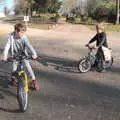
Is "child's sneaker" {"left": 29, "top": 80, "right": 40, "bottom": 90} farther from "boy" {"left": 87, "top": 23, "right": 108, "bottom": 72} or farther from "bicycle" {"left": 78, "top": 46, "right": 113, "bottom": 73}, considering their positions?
"boy" {"left": 87, "top": 23, "right": 108, "bottom": 72}

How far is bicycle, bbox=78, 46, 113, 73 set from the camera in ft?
37.9

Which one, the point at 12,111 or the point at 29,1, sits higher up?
the point at 29,1

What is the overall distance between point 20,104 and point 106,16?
48.7 metres

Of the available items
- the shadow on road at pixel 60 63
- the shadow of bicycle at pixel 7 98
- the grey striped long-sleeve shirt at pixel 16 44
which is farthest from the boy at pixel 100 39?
the grey striped long-sleeve shirt at pixel 16 44

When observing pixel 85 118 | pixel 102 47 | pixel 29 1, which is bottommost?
pixel 85 118

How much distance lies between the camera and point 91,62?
457 inches

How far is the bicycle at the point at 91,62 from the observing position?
1155 cm

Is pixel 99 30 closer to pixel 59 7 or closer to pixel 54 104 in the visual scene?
pixel 54 104

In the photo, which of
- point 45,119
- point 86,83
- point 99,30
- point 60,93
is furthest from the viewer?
point 99,30

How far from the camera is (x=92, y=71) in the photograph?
1179 cm

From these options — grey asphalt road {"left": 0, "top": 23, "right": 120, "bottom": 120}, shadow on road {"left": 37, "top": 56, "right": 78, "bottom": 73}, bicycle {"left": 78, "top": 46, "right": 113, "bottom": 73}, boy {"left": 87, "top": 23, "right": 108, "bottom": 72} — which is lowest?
grey asphalt road {"left": 0, "top": 23, "right": 120, "bottom": 120}

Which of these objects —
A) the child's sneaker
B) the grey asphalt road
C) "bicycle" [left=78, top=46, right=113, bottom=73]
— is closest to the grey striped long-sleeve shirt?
the child's sneaker

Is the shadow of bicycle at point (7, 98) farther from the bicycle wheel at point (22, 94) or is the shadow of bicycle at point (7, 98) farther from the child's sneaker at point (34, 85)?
the child's sneaker at point (34, 85)

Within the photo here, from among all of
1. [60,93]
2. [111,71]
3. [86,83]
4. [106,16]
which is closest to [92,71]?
[111,71]
